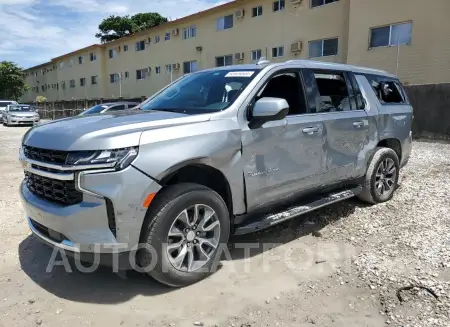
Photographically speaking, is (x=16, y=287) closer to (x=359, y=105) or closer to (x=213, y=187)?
(x=213, y=187)

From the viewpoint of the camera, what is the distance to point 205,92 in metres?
3.84

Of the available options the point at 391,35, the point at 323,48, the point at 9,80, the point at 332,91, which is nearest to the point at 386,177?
the point at 332,91

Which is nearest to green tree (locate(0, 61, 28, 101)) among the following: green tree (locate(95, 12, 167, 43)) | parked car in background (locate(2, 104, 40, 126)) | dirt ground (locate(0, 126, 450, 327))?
green tree (locate(95, 12, 167, 43))

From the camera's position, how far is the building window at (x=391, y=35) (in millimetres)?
14895

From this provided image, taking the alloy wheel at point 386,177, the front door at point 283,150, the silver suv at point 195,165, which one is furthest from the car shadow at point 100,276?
the alloy wheel at point 386,177

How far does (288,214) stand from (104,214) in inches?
74.4

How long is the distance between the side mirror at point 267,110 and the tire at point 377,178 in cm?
216

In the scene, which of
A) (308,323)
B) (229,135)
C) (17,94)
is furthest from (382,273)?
(17,94)

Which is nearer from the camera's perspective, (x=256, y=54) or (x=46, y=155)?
(x=46, y=155)

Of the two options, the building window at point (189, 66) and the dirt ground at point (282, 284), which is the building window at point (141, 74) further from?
the dirt ground at point (282, 284)

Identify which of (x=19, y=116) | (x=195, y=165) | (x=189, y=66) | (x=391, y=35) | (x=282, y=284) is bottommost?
(x=282, y=284)

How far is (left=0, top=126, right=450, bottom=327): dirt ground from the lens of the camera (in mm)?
2742

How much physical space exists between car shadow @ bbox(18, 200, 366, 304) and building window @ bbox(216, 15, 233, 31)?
69.2 feet

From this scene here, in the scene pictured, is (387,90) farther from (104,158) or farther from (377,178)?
(104,158)
